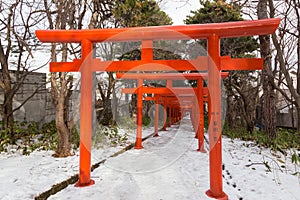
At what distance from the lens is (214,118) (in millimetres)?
3123

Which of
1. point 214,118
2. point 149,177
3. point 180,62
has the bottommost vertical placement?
point 149,177

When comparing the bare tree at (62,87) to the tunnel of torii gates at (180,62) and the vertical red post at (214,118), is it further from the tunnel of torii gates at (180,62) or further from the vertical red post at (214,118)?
the vertical red post at (214,118)

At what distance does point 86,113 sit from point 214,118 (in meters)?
2.12

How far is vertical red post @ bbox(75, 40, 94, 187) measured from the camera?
350 cm

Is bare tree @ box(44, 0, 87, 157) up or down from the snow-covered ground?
up

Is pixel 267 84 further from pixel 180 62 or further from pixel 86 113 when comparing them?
pixel 86 113

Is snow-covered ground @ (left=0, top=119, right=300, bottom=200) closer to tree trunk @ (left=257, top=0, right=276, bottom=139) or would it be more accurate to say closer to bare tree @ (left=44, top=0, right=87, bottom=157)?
bare tree @ (left=44, top=0, right=87, bottom=157)

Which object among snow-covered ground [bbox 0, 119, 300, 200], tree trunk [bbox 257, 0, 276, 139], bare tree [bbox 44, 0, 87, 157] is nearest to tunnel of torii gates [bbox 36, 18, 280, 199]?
snow-covered ground [bbox 0, 119, 300, 200]

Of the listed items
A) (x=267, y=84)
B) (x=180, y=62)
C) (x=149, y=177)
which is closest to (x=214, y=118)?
(x=180, y=62)

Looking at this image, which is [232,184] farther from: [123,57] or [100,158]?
[123,57]

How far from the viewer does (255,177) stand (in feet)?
12.4

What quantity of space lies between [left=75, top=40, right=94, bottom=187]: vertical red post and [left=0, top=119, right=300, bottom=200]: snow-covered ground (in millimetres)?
310

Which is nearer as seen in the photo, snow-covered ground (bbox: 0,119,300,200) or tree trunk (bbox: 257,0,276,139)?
snow-covered ground (bbox: 0,119,300,200)

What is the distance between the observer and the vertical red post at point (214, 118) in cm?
305
